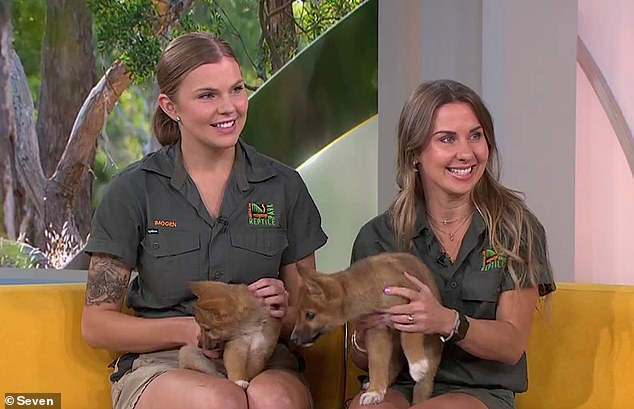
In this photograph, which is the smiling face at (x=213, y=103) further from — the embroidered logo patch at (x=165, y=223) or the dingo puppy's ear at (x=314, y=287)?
the dingo puppy's ear at (x=314, y=287)

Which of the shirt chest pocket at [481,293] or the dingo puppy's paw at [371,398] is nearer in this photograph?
the dingo puppy's paw at [371,398]

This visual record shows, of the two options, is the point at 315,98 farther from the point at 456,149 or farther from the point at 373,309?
the point at 373,309

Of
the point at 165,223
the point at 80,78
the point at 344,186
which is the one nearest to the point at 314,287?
the point at 165,223

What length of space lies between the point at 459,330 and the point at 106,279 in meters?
0.92

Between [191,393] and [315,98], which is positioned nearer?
[191,393]

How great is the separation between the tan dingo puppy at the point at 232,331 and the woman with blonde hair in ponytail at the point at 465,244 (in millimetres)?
246

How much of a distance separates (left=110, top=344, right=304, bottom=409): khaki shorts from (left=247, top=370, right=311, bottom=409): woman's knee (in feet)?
0.45

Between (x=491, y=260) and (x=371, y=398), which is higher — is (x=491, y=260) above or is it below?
above

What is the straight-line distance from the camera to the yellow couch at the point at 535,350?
2.57 metres

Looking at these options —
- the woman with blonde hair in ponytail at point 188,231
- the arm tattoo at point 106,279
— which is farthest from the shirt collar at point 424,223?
the arm tattoo at point 106,279

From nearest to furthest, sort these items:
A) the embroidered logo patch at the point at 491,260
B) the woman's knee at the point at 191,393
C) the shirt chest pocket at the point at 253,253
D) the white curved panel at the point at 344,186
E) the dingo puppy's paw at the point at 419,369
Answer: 1. the woman's knee at the point at 191,393
2. the dingo puppy's paw at the point at 419,369
3. the embroidered logo patch at the point at 491,260
4. the shirt chest pocket at the point at 253,253
5. the white curved panel at the point at 344,186

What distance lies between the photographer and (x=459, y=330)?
222 cm

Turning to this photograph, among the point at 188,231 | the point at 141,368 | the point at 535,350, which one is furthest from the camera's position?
the point at 535,350

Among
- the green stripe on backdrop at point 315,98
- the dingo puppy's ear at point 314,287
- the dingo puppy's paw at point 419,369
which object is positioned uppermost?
the green stripe on backdrop at point 315,98
